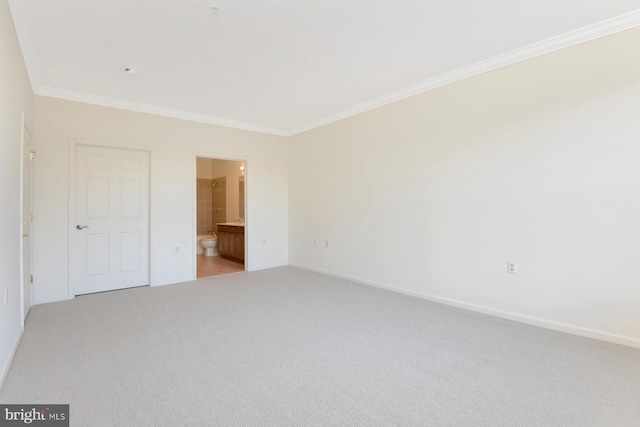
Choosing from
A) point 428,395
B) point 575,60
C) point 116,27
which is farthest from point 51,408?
point 575,60

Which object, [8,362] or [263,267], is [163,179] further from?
[8,362]

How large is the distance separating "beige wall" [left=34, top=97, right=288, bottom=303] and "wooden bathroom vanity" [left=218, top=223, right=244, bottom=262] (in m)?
0.76

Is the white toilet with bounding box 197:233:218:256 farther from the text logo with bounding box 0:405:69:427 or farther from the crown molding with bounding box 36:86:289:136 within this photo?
the text logo with bounding box 0:405:69:427

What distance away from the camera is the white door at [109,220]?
4164 mm

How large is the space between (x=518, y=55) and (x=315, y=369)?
345 centimetres

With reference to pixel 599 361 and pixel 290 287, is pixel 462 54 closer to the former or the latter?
pixel 599 361

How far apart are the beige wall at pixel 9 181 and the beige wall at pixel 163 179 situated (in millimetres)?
1221

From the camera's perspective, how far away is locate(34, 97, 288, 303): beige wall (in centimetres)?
387

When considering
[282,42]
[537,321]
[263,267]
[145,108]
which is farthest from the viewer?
[263,267]

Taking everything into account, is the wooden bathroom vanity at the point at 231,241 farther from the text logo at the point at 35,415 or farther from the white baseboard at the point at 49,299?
the text logo at the point at 35,415

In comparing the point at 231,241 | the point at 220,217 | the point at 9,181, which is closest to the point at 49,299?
the point at 9,181

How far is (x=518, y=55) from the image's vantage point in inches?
122

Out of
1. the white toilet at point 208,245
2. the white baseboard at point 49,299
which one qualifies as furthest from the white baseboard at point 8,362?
the white toilet at point 208,245

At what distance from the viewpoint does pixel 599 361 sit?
236cm
